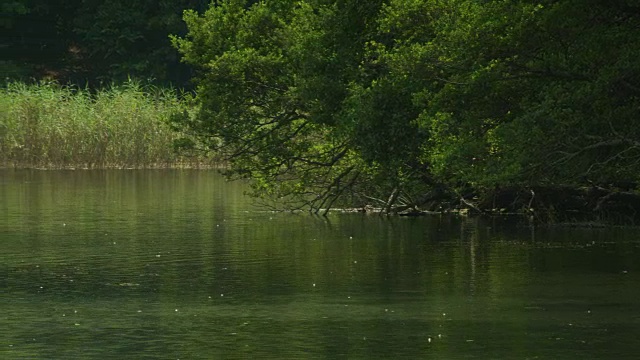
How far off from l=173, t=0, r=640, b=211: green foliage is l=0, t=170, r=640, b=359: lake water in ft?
4.01

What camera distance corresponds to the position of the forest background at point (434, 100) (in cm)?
2306

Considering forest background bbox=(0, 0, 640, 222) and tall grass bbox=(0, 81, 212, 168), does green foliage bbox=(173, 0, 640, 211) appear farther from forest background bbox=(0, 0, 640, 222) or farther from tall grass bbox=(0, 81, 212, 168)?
tall grass bbox=(0, 81, 212, 168)

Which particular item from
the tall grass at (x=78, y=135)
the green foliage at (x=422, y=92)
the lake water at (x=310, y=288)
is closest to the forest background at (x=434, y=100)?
the green foliage at (x=422, y=92)

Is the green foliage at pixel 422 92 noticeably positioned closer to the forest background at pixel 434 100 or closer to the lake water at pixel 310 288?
the forest background at pixel 434 100

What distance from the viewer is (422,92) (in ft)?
84.0

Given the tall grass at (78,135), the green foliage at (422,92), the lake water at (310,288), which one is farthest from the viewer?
the tall grass at (78,135)

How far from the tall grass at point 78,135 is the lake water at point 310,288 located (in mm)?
16963

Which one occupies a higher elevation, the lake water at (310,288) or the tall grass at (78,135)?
the tall grass at (78,135)

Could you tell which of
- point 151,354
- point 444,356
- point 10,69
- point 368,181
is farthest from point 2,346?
point 10,69

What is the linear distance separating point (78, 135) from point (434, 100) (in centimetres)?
2594

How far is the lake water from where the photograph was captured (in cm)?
1494

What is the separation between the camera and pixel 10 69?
235 ft

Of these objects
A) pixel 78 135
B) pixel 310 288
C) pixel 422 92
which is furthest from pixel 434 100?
pixel 78 135

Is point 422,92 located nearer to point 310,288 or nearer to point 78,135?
point 310,288
